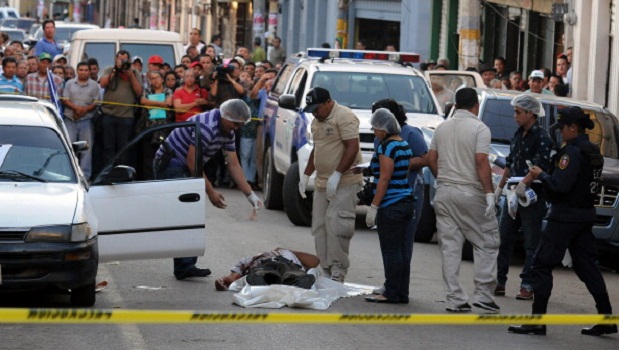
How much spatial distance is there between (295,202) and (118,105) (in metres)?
4.27

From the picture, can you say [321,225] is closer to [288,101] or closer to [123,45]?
[288,101]

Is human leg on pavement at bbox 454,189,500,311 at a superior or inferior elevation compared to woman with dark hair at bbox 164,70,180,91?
inferior

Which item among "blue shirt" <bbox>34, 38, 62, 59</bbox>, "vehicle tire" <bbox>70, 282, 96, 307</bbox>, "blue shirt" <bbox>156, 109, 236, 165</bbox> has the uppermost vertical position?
"blue shirt" <bbox>34, 38, 62, 59</bbox>

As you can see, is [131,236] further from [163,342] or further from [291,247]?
[291,247]

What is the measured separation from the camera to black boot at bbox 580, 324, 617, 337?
411 inches

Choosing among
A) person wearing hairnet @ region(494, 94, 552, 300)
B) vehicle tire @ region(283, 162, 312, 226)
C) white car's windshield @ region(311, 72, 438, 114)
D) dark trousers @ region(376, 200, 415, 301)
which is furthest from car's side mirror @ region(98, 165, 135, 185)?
white car's windshield @ region(311, 72, 438, 114)

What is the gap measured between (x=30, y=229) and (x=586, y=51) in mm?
16415

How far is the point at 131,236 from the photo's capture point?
11336 millimetres

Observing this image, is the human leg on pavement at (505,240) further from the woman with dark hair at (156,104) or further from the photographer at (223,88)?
the photographer at (223,88)

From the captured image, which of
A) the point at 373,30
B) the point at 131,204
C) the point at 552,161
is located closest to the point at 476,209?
the point at 552,161

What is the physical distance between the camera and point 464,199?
36.4 ft

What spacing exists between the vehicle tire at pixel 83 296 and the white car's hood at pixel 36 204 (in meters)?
0.65

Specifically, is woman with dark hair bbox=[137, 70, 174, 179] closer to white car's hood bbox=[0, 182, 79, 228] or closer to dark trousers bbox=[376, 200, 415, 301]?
dark trousers bbox=[376, 200, 415, 301]

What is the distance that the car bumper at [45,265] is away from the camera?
32.3 ft
